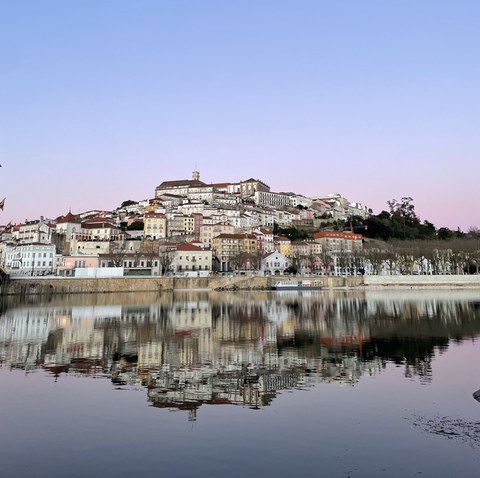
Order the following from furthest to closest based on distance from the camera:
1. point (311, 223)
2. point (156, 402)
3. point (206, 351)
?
point (311, 223) < point (206, 351) < point (156, 402)

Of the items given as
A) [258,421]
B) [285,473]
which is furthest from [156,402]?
[285,473]

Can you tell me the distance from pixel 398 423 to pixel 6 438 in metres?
7.19

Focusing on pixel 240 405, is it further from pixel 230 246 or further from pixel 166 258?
pixel 230 246

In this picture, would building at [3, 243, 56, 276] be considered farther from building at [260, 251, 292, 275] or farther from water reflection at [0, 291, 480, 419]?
water reflection at [0, 291, 480, 419]

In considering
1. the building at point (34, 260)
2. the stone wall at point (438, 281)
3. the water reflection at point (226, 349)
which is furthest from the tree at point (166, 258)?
the water reflection at point (226, 349)

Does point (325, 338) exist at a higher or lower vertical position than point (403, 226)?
lower

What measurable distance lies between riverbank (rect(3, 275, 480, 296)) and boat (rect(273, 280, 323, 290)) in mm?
810

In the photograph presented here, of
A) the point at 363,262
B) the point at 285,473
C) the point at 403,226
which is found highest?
the point at 403,226

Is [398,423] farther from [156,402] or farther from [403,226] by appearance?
[403,226]

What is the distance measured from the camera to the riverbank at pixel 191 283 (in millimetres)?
56094

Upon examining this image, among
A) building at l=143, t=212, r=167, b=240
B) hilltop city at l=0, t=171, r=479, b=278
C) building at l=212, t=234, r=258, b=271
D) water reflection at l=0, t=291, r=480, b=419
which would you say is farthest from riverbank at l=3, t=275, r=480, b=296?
water reflection at l=0, t=291, r=480, b=419

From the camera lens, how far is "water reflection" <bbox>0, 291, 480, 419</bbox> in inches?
460

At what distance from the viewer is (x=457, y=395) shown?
10.6m

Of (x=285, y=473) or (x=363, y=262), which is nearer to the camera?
(x=285, y=473)
